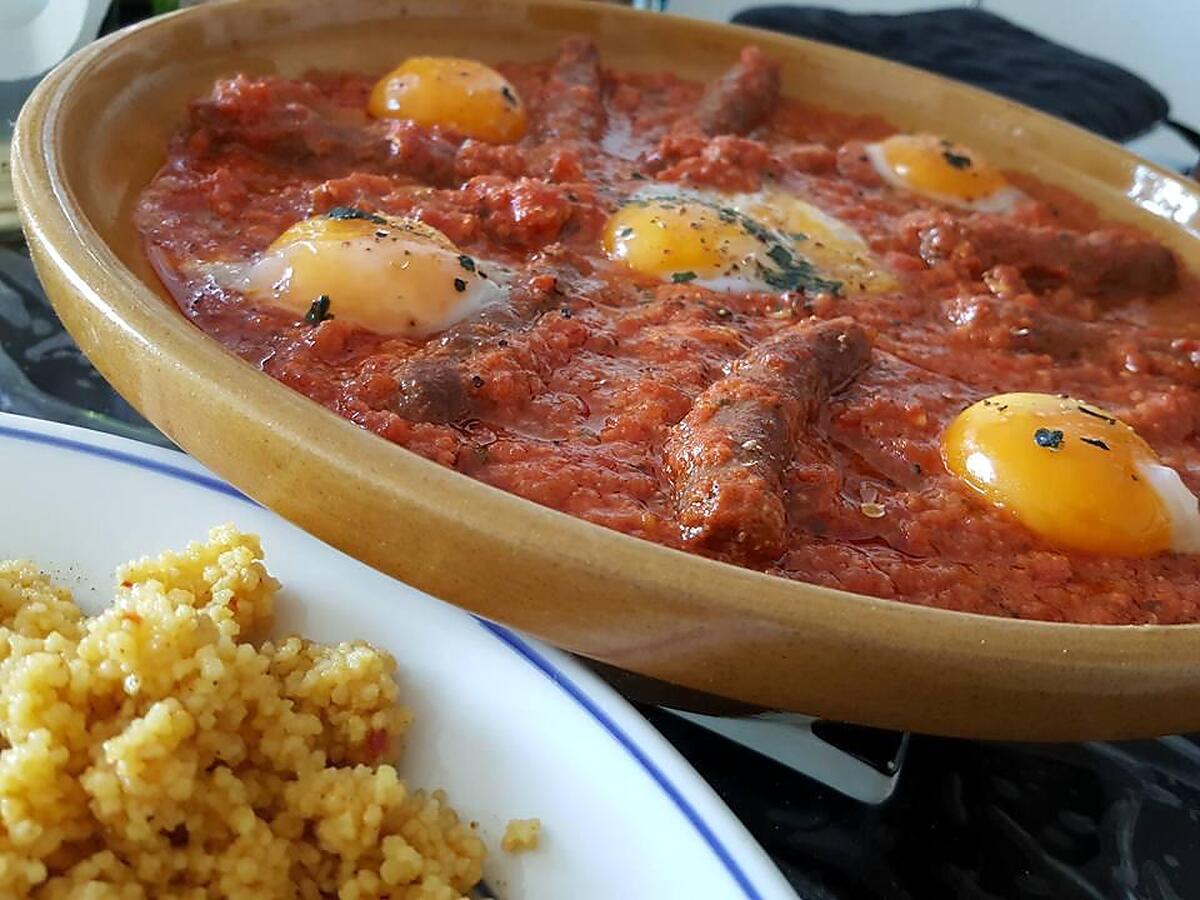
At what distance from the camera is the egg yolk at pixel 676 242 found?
6.91ft

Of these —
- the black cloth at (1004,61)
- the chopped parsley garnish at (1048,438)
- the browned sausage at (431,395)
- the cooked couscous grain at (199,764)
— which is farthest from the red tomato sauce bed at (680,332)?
the black cloth at (1004,61)

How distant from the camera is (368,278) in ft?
5.66

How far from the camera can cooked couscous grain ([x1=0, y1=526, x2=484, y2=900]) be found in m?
0.98

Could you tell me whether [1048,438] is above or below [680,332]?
above

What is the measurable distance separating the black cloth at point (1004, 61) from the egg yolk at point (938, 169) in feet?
4.41

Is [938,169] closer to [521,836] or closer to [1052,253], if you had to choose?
[1052,253]

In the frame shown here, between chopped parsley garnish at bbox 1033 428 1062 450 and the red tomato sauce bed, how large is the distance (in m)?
0.13

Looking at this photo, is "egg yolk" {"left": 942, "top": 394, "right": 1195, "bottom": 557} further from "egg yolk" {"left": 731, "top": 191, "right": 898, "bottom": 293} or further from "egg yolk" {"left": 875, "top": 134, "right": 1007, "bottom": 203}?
"egg yolk" {"left": 875, "top": 134, "right": 1007, "bottom": 203}

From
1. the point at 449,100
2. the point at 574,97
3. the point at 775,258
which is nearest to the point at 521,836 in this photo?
the point at 775,258

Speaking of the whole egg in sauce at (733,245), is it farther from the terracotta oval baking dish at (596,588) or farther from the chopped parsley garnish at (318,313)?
the terracotta oval baking dish at (596,588)

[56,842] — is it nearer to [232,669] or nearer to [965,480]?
[232,669]

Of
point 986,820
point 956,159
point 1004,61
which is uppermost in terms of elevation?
point 956,159

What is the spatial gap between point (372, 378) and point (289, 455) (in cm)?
36

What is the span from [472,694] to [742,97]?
2076 millimetres
